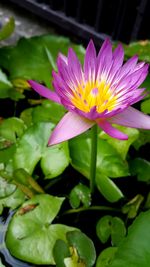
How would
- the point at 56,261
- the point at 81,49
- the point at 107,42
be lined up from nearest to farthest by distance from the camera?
the point at 107,42
the point at 56,261
the point at 81,49

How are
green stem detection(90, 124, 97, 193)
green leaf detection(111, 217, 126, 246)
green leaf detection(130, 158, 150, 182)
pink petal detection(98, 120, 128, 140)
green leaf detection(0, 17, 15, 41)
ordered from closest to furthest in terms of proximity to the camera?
pink petal detection(98, 120, 128, 140)
green stem detection(90, 124, 97, 193)
green leaf detection(111, 217, 126, 246)
green leaf detection(130, 158, 150, 182)
green leaf detection(0, 17, 15, 41)

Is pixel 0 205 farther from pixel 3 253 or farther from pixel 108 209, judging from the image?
pixel 108 209

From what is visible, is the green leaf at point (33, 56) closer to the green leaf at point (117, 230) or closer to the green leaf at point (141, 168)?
the green leaf at point (141, 168)

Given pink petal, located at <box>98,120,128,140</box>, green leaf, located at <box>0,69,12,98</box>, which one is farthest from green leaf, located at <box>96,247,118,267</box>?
green leaf, located at <box>0,69,12,98</box>

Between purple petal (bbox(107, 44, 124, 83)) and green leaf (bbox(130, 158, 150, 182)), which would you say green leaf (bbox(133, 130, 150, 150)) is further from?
purple petal (bbox(107, 44, 124, 83))

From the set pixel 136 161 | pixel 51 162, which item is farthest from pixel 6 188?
pixel 136 161

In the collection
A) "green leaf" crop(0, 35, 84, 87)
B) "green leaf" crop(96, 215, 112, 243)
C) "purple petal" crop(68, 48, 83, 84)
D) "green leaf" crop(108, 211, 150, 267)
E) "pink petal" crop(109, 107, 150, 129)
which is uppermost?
"purple petal" crop(68, 48, 83, 84)
